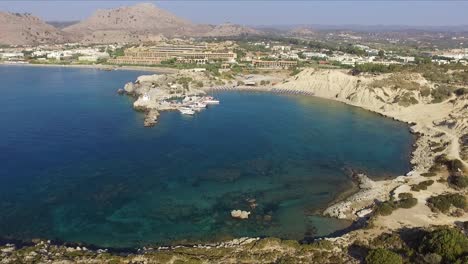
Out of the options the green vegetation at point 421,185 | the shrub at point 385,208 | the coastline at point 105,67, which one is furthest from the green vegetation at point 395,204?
the coastline at point 105,67

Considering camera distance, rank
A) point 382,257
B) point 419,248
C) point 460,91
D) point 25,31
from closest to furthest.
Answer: point 382,257, point 419,248, point 460,91, point 25,31

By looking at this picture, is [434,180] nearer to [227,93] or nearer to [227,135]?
[227,135]

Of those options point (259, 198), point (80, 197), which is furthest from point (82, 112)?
point (259, 198)

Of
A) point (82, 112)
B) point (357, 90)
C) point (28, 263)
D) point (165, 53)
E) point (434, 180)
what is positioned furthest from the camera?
point (165, 53)

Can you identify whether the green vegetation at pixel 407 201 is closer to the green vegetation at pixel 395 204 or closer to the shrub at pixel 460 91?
the green vegetation at pixel 395 204

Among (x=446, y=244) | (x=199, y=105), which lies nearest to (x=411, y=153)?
(x=446, y=244)

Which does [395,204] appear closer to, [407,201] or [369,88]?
[407,201]

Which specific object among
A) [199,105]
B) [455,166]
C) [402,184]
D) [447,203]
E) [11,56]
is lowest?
[402,184]
